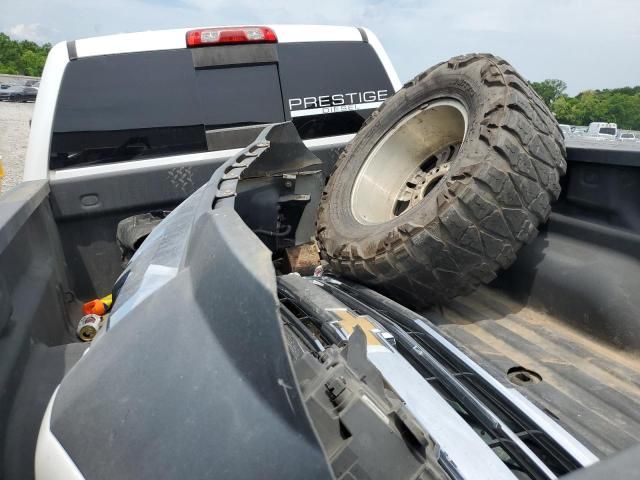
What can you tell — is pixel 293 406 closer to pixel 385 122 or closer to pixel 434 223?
pixel 434 223

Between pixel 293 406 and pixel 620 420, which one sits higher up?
pixel 293 406

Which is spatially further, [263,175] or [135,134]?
[135,134]

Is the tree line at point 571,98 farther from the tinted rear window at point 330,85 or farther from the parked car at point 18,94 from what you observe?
the tinted rear window at point 330,85

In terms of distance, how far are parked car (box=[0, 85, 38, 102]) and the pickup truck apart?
3460 centimetres

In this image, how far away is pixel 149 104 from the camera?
2.70m

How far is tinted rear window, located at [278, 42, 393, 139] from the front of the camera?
3055 millimetres

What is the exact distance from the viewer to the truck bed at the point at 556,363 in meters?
1.54

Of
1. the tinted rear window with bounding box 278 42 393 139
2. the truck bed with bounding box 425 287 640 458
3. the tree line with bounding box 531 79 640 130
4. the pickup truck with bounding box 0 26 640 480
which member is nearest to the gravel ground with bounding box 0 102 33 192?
the pickup truck with bounding box 0 26 640 480

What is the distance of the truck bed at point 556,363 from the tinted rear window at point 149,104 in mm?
1654

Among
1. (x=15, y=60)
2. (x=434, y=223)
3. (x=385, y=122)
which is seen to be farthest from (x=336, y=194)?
(x=15, y=60)

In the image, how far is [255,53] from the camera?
9.70 feet

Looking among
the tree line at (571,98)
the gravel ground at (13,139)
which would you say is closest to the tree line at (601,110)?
the tree line at (571,98)

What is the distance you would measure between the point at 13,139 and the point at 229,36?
55.6 feet

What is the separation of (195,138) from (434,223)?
1.56m
